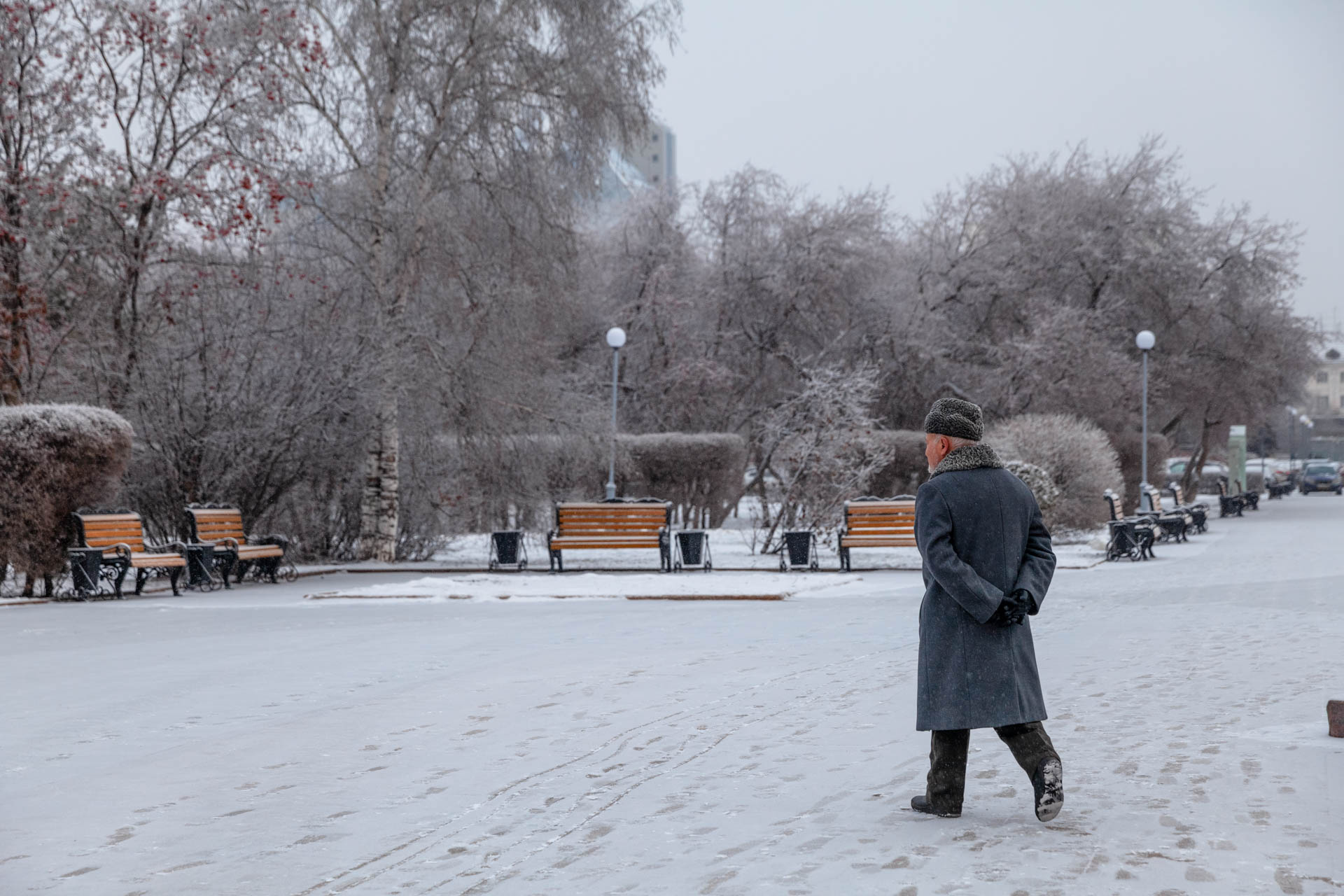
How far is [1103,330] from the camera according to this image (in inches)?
1492

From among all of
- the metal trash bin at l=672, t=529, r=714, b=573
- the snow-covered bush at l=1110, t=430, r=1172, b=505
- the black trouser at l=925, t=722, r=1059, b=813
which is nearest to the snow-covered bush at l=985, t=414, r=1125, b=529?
the snow-covered bush at l=1110, t=430, r=1172, b=505

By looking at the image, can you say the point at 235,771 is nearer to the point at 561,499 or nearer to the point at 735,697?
the point at 735,697

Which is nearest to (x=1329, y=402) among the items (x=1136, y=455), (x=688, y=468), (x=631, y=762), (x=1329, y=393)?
(x=1329, y=393)

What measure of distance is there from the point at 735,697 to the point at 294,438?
476 inches

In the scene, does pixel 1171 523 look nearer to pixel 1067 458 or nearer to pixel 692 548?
pixel 1067 458

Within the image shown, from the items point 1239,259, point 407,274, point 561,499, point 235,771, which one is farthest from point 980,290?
point 235,771

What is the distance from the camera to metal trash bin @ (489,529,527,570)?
65.9 ft

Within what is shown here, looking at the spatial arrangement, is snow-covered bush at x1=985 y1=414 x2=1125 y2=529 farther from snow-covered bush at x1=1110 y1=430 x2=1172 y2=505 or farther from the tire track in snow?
the tire track in snow

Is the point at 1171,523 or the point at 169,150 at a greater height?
the point at 169,150

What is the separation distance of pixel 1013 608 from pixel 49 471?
1260cm

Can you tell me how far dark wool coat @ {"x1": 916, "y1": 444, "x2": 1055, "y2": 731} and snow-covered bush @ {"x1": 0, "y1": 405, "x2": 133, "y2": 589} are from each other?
12170 millimetres

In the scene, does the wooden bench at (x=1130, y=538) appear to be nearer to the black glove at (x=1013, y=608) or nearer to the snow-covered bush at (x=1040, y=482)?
the snow-covered bush at (x=1040, y=482)

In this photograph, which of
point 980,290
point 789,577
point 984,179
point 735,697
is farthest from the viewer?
point 984,179

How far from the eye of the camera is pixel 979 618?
509 centimetres
